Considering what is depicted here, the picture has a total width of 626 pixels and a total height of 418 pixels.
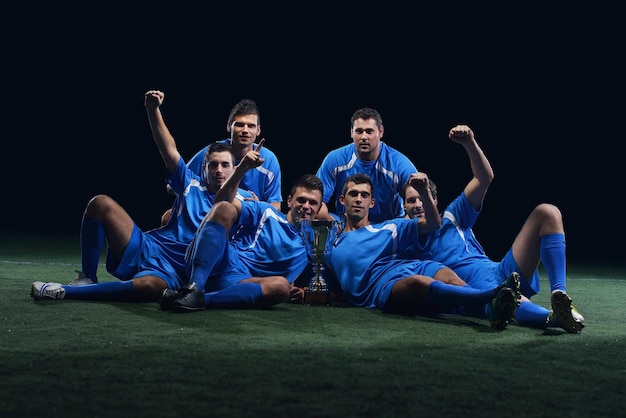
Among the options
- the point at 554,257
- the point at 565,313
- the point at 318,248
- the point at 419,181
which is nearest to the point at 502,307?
the point at 565,313

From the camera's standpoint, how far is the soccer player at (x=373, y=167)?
13.9 feet

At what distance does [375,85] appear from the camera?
23.6 feet

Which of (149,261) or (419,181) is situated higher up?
(419,181)

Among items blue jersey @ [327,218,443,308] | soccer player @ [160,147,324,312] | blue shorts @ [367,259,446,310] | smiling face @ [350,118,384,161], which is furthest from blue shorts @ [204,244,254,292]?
smiling face @ [350,118,384,161]

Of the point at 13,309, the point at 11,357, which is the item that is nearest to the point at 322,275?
the point at 13,309

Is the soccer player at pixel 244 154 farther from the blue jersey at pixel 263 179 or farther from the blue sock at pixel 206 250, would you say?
the blue sock at pixel 206 250

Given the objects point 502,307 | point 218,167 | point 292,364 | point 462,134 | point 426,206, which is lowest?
point 292,364

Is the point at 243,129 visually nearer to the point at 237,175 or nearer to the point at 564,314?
the point at 237,175

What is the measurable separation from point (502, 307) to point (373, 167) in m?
1.68

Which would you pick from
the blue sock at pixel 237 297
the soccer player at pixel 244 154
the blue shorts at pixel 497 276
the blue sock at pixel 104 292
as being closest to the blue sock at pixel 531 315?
the blue shorts at pixel 497 276

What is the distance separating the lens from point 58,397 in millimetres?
1731

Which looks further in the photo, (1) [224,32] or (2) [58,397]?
(1) [224,32]

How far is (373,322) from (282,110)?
15.4 ft

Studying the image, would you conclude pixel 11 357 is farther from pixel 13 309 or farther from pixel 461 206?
pixel 461 206
